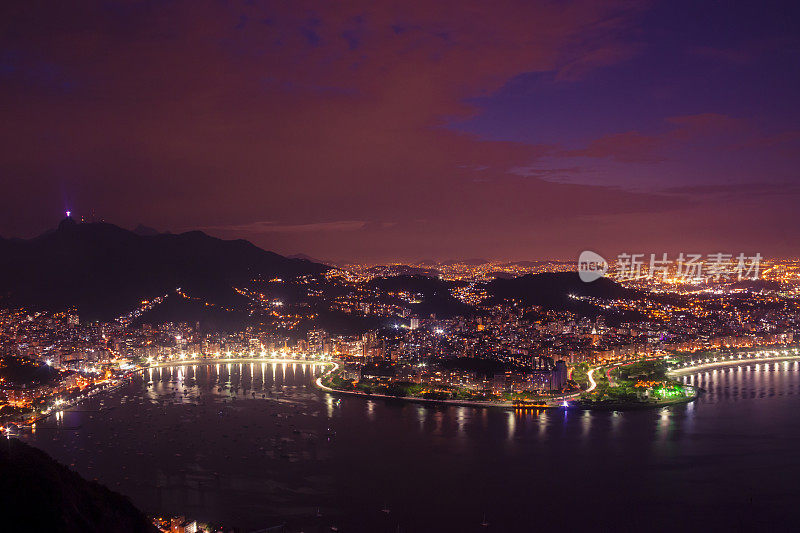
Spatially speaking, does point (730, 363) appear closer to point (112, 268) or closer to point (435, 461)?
point (435, 461)

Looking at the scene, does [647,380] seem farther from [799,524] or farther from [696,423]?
[799,524]

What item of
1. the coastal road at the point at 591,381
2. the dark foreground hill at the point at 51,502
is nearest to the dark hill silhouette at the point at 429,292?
the coastal road at the point at 591,381

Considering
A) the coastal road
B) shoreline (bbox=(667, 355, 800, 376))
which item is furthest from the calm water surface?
shoreline (bbox=(667, 355, 800, 376))

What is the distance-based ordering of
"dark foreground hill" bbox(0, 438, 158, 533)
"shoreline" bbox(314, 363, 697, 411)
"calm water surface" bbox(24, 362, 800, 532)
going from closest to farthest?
"dark foreground hill" bbox(0, 438, 158, 533)
"calm water surface" bbox(24, 362, 800, 532)
"shoreline" bbox(314, 363, 697, 411)

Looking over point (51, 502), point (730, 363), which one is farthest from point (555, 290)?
point (51, 502)

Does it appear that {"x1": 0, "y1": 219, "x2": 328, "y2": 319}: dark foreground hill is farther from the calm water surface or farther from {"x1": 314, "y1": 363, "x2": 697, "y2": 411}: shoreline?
{"x1": 314, "y1": 363, "x2": 697, "y2": 411}: shoreline

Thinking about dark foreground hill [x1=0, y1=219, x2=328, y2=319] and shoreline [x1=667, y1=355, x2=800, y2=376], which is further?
dark foreground hill [x1=0, y1=219, x2=328, y2=319]
